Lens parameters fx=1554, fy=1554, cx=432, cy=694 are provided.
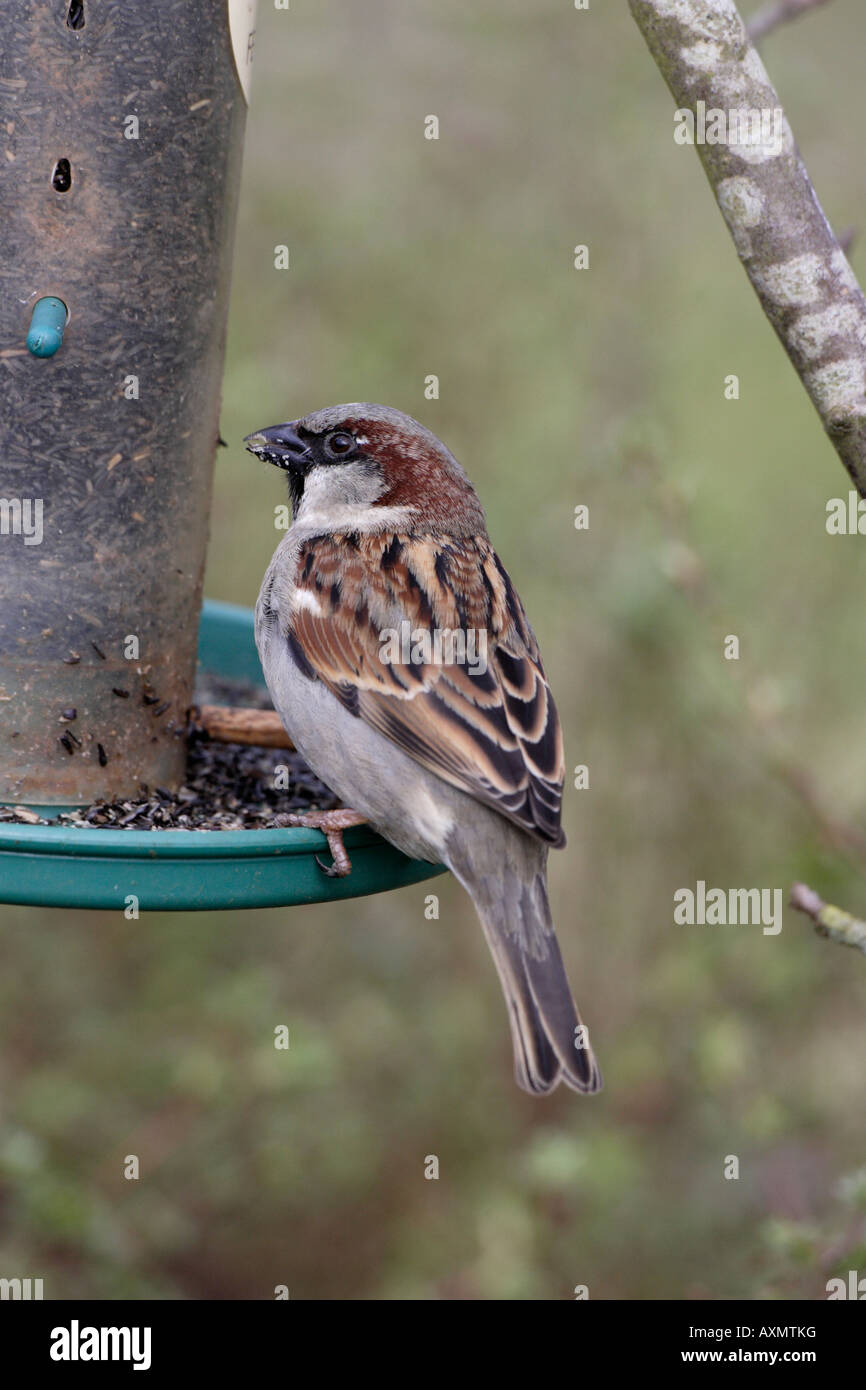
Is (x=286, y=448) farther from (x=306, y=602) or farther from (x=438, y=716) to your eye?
(x=438, y=716)

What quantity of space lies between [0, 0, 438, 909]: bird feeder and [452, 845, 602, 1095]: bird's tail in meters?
0.26

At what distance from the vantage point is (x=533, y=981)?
4.06m

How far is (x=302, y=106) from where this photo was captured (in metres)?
7.07

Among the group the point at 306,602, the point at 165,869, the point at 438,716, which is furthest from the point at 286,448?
the point at 165,869

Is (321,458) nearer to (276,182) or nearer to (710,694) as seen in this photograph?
(710,694)

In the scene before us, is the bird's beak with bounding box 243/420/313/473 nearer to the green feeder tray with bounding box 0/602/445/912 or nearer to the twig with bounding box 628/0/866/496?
the green feeder tray with bounding box 0/602/445/912

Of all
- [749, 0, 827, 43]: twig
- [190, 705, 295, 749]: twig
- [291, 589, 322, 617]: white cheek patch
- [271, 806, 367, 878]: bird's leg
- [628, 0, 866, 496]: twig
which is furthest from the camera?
[190, 705, 295, 749]: twig

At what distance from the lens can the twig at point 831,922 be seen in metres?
3.17

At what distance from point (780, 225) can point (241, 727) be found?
232cm

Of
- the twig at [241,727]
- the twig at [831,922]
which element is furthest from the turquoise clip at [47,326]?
the twig at [831,922]

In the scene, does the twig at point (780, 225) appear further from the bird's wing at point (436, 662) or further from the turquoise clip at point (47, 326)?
the turquoise clip at point (47, 326)

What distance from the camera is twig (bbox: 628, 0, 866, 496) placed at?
3.33 meters

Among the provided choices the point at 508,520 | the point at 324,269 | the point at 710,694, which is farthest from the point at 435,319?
the point at 710,694
